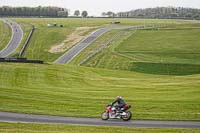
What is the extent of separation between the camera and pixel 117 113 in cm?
2855

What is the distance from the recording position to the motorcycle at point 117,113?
2827 centimetres

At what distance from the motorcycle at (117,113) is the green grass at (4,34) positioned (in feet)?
224

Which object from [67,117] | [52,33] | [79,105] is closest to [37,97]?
[79,105]

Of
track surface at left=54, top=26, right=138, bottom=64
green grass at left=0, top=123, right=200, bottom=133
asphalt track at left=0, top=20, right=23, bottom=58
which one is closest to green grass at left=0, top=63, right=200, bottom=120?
green grass at left=0, top=123, right=200, bottom=133

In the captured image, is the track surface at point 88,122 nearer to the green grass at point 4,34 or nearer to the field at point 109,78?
the field at point 109,78

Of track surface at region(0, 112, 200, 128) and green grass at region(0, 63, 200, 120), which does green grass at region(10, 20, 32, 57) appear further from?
track surface at region(0, 112, 200, 128)

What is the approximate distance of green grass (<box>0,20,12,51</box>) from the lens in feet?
317

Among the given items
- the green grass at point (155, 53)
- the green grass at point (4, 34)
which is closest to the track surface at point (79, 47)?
the green grass at point (155, 53)

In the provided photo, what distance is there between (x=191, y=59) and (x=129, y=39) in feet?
72.6

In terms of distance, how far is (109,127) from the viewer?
2627 centimetres

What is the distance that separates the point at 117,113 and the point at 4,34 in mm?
83566

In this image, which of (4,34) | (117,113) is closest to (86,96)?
(117,113)

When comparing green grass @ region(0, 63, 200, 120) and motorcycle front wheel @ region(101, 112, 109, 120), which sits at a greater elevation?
motorcycle front wheel @ region(101, 112, 109, 120)

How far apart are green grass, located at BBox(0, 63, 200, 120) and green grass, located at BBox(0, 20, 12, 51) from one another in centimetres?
4303
